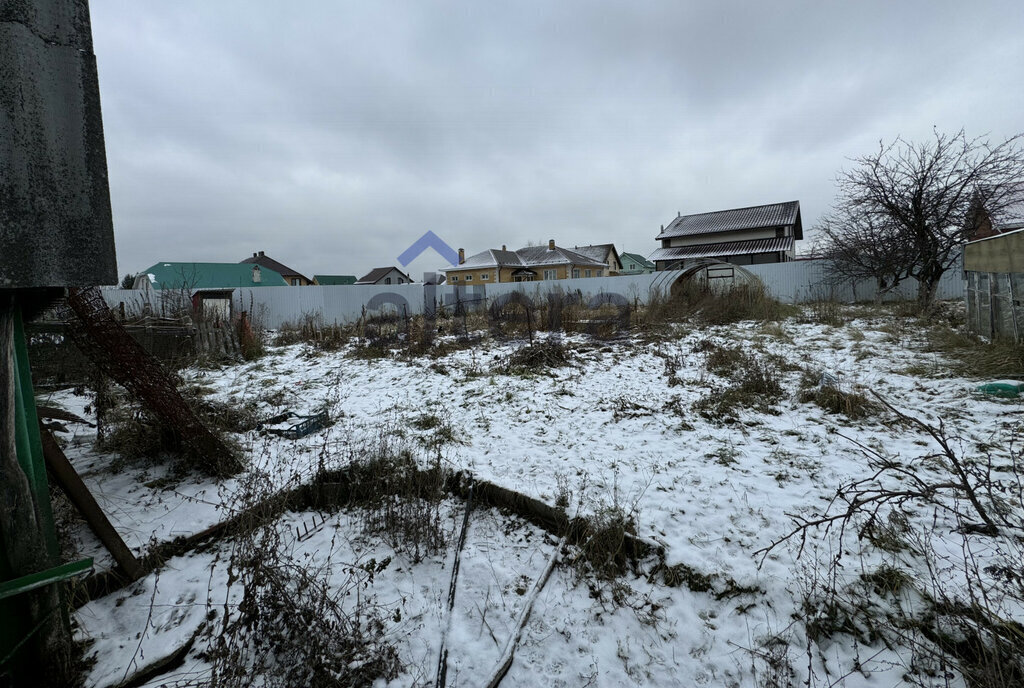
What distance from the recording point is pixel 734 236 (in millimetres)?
28000

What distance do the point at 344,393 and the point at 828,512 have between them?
613cm

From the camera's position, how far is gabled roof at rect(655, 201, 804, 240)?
26.8 metres

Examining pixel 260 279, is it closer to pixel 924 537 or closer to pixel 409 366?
pixel 409 366

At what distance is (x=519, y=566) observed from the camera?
107 inches

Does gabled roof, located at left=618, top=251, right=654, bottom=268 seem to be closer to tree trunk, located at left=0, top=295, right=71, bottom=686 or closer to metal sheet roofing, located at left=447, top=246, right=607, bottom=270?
metal sheet roofing, located at left=447, top=246, right=607, bottom=270

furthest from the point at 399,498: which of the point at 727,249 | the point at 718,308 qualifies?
the point at 727,249

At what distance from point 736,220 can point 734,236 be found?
1.17 m

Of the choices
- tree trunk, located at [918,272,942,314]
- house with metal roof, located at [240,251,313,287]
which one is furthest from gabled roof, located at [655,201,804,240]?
house with metal roof, located at [240,251,313,287]

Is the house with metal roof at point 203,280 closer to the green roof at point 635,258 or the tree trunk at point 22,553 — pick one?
the tree trunk at point 22,553

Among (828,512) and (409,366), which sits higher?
(409,366)

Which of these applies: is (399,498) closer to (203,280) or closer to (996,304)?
(996,304)

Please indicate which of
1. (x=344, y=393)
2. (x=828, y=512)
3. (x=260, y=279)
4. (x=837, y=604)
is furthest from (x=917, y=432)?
(x=260, y=279)

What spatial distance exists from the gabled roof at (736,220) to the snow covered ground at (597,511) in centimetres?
2376

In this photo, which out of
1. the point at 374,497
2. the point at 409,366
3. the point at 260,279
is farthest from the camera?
the point at 260,279
